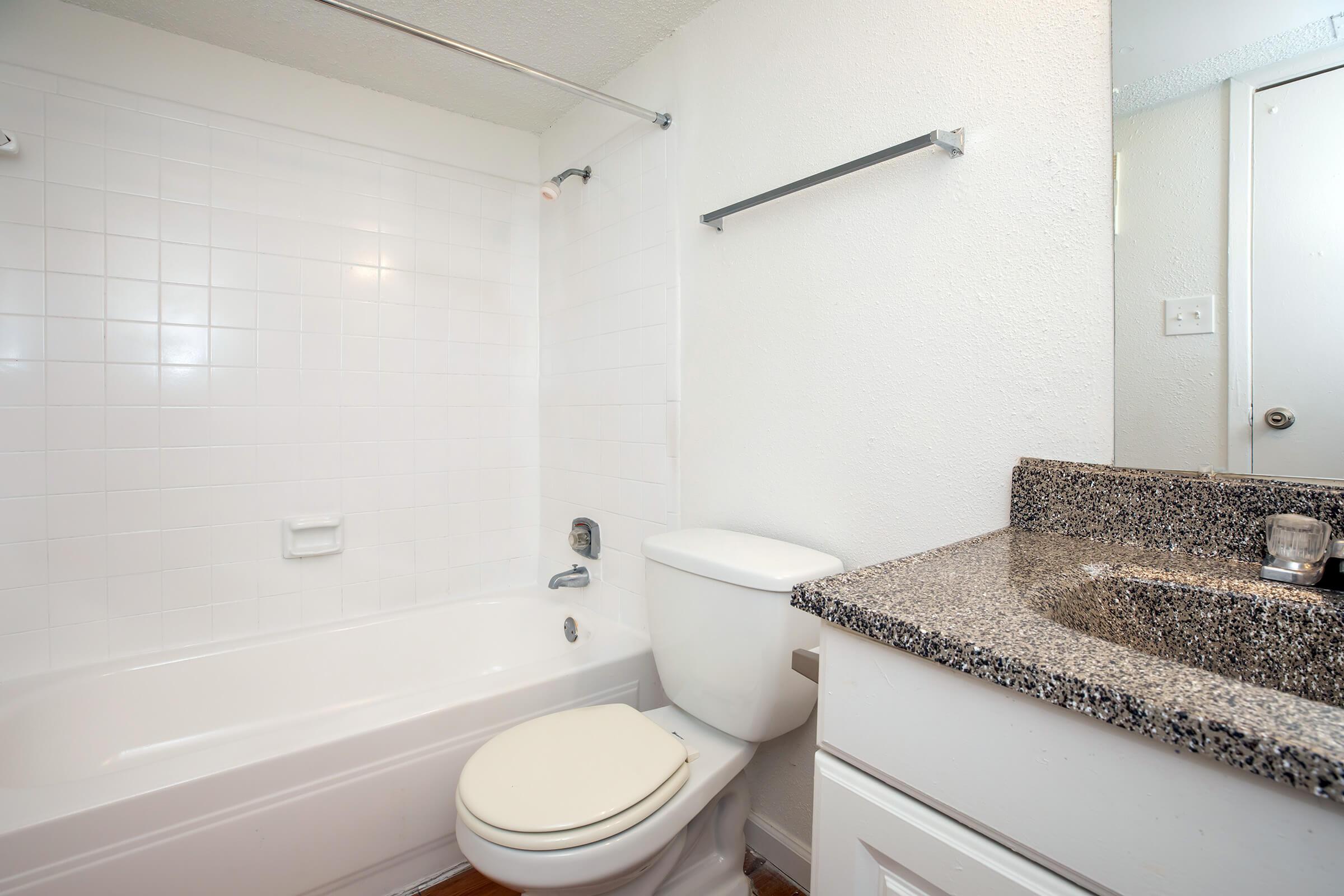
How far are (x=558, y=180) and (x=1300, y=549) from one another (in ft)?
6.57

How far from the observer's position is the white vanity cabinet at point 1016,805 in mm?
417

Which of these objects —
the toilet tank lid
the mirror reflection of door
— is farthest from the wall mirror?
the toilet tank lid

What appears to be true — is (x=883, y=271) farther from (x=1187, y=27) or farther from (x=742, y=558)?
(x=742, y=558)

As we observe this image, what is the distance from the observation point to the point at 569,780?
1120 millimetres

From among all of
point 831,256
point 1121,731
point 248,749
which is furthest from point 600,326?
point 1121,731

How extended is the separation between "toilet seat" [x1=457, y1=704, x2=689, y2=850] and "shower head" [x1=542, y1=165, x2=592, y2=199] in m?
1.40

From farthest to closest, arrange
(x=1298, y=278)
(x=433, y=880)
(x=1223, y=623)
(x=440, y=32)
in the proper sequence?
(x=440, y=32) → (x=433, y=880) → (x=1298, y=278) → (x=1223, y=623)

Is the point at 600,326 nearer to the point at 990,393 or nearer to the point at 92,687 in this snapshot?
the point at 990,393

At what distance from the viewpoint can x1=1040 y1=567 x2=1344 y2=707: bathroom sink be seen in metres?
0.61

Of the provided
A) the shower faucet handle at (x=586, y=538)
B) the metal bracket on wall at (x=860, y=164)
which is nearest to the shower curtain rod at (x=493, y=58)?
the metal bracket on wall at (x=860, y=164)

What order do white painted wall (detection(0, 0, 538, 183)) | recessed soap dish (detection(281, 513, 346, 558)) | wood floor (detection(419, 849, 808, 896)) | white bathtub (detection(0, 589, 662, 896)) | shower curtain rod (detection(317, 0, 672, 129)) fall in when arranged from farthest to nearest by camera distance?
recessed soap dish (detection(281, 513, 346, 558)) < white painted wall (detection(0, 0, 538, 183)) < wood floor (detection(419, 849, 808, 896)) < shower curtain rod (detection(317, 0, 672, 129)) < white bathtub (detection(0, 589, 662, 896))

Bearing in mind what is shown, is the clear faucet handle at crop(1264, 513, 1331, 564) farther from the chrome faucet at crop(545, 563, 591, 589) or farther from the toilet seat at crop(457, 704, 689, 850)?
the chrome faucet at crop(545, 563, 591, 589)

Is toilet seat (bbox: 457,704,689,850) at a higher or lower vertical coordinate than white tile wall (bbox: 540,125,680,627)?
lower

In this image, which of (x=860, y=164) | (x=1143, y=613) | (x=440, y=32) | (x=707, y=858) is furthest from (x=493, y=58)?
(x=707, y=858)
